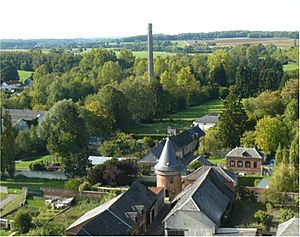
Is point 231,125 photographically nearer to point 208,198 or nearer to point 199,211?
point 208,198

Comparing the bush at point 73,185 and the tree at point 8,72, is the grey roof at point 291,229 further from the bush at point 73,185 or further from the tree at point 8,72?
the tree at point 8,72

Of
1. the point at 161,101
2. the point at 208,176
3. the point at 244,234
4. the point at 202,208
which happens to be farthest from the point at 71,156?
the point at 161,101

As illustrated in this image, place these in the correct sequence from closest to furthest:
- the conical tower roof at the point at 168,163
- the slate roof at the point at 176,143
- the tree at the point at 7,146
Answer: the conical tower roof at the point at 168,163
the tree at the point at 7,146
the slate roof at the point at 176,143

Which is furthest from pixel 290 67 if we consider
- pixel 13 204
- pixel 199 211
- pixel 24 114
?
pixel 199 211

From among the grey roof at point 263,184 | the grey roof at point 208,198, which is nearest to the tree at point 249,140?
the grey roof at point 263,184

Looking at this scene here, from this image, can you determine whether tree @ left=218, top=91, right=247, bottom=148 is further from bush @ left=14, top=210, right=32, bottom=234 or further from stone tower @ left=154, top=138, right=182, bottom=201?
bush @ left=14, top=210, right=32, bottom=234
